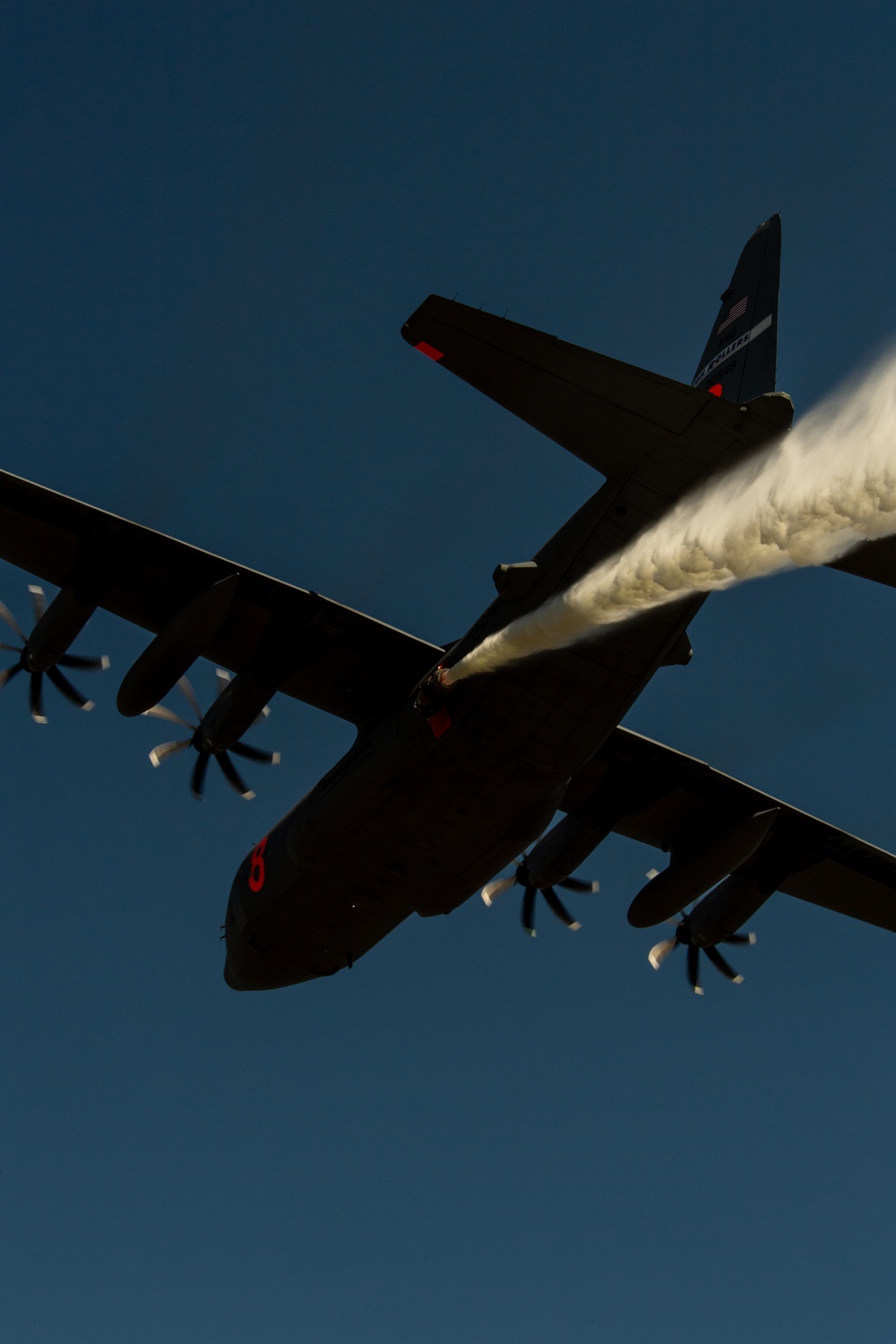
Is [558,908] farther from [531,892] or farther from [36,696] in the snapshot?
[36,696]

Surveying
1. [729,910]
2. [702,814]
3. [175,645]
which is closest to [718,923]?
[729,910]

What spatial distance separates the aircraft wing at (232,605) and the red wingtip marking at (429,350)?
17.5 ft

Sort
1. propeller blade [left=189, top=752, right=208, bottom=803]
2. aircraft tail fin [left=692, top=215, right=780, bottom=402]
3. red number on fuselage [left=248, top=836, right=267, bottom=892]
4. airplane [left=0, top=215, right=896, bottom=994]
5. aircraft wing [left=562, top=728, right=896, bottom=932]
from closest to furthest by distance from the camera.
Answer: airplane [left=0, top=215, right=896, bottom=994] → aircraft tail fin [left=692, top=215, right=780, bottom=402] → propeller blade [left=189, top=752, right=208, bottom=803] → red number on fuselage [left=248, top=836, right=267, bottom=892] → aircraft wing [left=562, top=728, right=896, bottom=932]

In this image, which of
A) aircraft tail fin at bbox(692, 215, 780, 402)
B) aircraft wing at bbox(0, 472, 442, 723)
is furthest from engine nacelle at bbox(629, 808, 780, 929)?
aircraft tail fin at bbox(692, 215, 780, 402)

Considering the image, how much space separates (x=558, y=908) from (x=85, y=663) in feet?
26.7

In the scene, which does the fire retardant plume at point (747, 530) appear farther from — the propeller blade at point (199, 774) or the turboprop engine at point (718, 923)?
the turboprop engine at point (718, 923)

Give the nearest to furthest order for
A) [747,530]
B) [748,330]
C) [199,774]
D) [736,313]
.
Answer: [747,530] → [748,330] → [736,313] → [199,774]

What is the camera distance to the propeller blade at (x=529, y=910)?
1955cm

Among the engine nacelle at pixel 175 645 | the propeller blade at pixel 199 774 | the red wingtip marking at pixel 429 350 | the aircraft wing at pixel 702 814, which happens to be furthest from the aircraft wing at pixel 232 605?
the red wingtip marking at pixel 429 350

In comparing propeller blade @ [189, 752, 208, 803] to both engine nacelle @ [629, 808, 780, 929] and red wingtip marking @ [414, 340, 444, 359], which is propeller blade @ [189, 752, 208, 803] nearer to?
engine nacelle @ [629, 808, 780, 929]

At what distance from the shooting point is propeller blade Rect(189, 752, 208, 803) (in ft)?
56.8

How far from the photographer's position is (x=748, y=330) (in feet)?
50.2

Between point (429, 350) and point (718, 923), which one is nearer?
point (429, 350)

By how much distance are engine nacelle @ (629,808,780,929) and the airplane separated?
0.11ft
